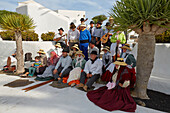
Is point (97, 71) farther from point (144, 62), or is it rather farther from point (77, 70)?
point (144, 62)

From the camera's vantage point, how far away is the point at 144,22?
265 cm

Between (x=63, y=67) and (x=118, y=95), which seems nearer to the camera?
(x=118, y=95)

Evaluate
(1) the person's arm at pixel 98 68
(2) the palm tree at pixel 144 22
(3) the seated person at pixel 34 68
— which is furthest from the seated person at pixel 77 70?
(2) the palm tree at pixel 144 22

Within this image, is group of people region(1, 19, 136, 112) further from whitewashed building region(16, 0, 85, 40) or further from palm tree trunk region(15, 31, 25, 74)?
whitewashed building region(16, 0, 85, 40)

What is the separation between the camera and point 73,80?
14.0 ft

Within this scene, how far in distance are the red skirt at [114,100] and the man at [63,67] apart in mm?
1844

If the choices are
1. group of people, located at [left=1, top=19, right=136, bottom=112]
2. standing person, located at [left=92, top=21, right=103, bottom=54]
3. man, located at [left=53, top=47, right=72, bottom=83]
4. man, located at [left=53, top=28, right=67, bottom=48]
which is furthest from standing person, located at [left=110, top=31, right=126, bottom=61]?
man, located at [left=53, top=28, right=67, bottom=48]

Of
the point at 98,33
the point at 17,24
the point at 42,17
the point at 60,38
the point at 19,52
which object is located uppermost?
the point at 42,17

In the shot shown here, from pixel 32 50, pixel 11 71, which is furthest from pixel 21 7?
pixel 11 71

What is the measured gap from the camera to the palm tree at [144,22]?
2.49m

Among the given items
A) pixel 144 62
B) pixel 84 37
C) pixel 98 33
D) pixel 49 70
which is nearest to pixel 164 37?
pixel 144 62

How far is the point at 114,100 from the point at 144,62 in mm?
1358

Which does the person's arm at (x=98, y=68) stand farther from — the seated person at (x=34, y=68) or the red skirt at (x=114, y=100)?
the seated person at (x=34, y=68)

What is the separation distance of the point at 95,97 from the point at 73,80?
141 centimetres
